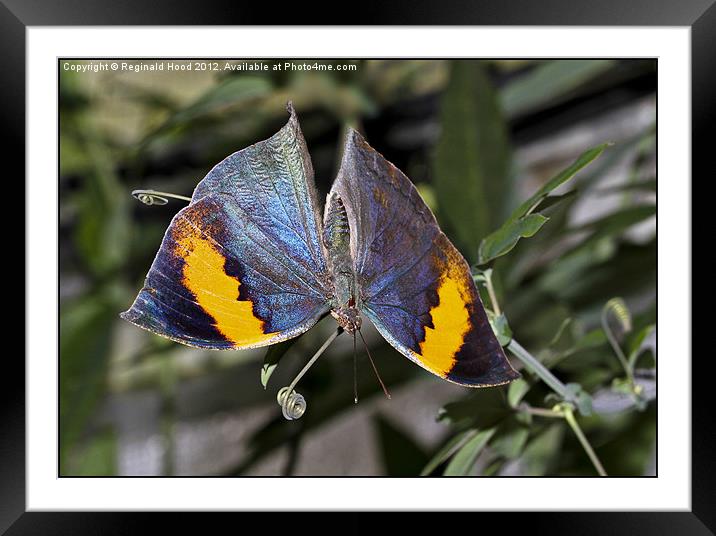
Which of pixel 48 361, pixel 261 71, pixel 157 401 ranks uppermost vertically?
pixel 261 71

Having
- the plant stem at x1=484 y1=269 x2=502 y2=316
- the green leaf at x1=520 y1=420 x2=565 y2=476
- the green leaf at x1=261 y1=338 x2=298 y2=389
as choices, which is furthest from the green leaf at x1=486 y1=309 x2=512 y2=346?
the green leaf at x1=520 y1=420 x2=565 y2=476

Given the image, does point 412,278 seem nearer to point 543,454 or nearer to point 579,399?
point 579,399

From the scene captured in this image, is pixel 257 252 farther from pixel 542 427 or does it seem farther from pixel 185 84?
pixel 185 84

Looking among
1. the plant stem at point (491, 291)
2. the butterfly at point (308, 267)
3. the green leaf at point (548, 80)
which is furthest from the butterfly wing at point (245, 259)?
the green leaf at point (548, 80)

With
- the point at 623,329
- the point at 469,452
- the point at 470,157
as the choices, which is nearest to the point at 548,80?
the point at 470,157

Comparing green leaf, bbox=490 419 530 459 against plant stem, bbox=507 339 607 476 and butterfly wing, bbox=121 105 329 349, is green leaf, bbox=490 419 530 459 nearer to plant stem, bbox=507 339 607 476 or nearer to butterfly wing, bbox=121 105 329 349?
plant stem, bbox=507 339 607 476
